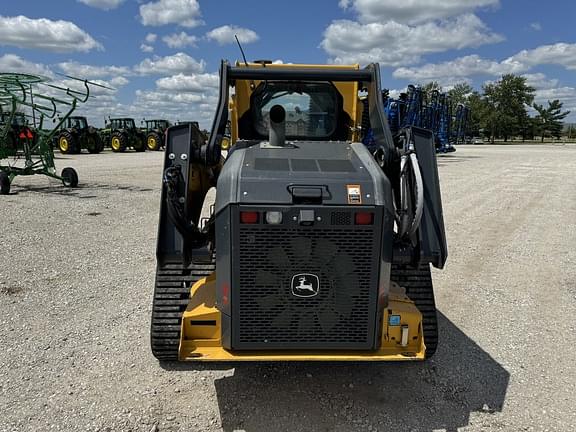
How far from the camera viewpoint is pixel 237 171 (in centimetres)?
293

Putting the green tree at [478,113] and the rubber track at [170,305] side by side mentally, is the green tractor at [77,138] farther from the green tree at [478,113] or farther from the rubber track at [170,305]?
the green tree at [478,113]

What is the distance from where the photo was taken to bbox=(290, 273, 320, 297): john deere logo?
2848 millimetres

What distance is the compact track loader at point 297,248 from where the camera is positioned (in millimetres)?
2775

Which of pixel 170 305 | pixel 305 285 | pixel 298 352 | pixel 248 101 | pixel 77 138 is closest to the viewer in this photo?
pixel 305 285

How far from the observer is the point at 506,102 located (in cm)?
6297

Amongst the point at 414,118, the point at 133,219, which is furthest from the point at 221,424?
the point at 414,118

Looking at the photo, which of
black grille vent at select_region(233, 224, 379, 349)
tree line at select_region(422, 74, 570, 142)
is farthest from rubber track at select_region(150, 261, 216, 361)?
tree line at select_region(422, 74, 570, 142)

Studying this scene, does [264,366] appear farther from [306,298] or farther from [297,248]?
[297,248]

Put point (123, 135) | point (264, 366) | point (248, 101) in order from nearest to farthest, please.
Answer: point (264, 366), point (248, 101), point (123, 135)

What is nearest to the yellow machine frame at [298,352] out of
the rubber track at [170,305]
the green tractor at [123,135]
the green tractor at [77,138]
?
the rubber track at [170,305]

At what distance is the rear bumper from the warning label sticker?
2.47ft

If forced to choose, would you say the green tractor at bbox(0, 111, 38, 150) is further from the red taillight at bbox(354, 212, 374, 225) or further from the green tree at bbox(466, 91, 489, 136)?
the green tree at bbox(466, 91, 489, 136)

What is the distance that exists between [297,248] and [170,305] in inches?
46.8

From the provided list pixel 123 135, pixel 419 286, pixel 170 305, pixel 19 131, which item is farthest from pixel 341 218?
pixel 123 135
